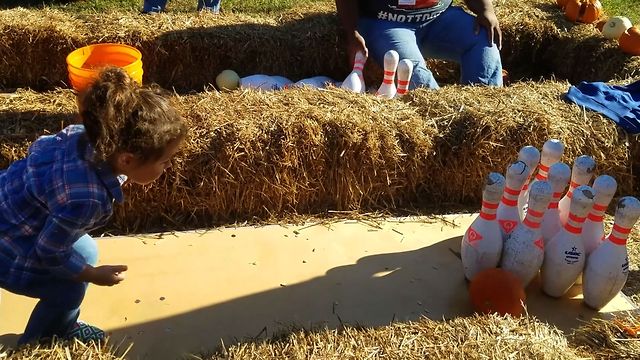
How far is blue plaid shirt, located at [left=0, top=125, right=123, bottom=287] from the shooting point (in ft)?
6.06

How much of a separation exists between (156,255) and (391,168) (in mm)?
1138

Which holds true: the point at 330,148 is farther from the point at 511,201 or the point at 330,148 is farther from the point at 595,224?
the point at 595,224

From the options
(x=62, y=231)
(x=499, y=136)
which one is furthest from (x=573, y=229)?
(x=62, y=231)

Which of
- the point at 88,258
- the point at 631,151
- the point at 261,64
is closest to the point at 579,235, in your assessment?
the point at 631,151

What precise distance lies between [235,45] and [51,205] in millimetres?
2554

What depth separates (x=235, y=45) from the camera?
4.24 m

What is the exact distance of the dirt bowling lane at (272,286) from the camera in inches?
95.3

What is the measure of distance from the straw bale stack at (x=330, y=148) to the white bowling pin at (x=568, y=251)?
778 millimetres

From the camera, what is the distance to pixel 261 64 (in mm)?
4324

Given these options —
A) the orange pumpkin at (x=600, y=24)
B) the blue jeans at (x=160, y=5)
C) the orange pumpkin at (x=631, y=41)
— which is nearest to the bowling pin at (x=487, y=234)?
the orange pumpkin at (x=631, y=41)

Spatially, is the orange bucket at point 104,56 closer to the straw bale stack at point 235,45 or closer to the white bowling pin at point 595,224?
the straw bale stack at point 235,45

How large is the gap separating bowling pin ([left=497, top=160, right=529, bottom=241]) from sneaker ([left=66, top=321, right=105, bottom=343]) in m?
1.48

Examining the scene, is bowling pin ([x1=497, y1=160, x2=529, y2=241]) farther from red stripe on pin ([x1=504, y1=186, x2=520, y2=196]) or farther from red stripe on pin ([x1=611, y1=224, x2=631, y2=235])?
red stripe on pin ([x1=611, y1=224, x2=631, y2=235])

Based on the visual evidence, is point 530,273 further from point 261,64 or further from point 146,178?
point 261,64
